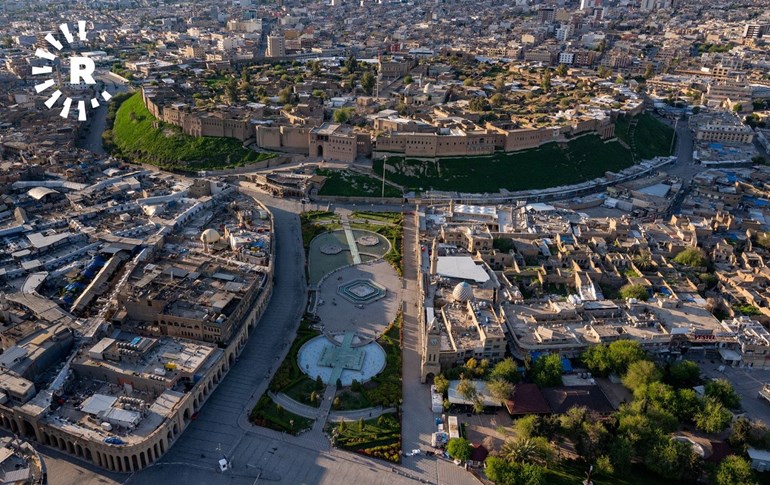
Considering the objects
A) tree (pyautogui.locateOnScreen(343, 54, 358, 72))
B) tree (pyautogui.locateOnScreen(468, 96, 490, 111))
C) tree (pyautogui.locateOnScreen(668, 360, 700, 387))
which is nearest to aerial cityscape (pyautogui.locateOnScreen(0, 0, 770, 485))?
tree (pyautogui.locateOnScreen(668, 360, 700, 387))

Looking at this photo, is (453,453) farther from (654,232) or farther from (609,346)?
(654,232)

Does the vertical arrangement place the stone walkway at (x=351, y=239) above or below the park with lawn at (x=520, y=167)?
below

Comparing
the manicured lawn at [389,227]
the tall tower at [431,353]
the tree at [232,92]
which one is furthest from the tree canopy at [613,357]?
the tree at [232,92]

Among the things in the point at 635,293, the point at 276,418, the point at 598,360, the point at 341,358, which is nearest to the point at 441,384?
the point at 341,358

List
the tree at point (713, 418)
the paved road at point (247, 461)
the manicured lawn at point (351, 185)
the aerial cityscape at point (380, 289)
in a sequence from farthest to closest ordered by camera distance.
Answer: the manicured lawn at point (351, 185)
the tree at point (713, 418)
the aerial cityscape at point (380, 289)
the paved road at point (247, 461)

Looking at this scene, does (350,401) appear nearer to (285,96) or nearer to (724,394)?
(724,394)

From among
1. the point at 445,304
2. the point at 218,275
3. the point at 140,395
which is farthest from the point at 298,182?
the point at 140,395

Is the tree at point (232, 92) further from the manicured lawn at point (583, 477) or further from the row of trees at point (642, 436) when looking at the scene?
the manicured lawn at point (583, 477)
